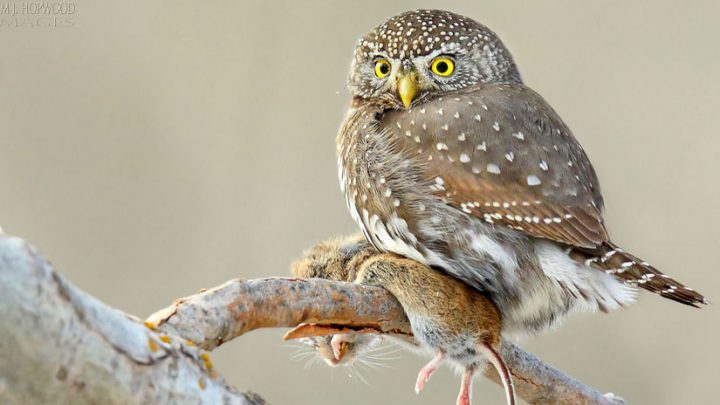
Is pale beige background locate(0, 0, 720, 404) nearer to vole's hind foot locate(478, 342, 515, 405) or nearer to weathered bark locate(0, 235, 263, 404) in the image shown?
vole's hind foot locate(478, 342, 515, 405)

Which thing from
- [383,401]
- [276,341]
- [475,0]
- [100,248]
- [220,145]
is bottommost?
[383,401]

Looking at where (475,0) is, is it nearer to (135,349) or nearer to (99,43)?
(99,43)

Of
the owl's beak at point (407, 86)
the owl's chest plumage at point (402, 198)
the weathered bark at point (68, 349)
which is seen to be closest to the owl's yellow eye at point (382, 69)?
the owl's beak at point (407, 86)

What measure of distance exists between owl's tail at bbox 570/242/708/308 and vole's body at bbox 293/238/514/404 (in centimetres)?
30

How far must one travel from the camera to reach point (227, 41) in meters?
4.79

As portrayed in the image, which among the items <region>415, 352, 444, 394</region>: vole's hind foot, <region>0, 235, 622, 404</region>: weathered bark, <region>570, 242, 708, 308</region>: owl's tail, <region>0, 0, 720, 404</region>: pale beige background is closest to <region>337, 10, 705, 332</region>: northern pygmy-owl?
<region>570, 242, 708, 308</region>: owl's tail

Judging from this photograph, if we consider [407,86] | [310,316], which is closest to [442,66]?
[407,86]

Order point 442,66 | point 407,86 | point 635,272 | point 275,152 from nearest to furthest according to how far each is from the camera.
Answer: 1. point 635,272
2. point 407,86
3. point 442,66
4. point 275,152

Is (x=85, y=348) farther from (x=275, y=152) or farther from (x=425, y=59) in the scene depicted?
(x=275, y=152)

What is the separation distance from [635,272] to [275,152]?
2.32m

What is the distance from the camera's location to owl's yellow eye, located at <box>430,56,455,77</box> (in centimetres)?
328

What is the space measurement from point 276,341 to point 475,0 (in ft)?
6.21

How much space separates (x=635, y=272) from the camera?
253cm

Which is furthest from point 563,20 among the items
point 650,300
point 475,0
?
point 650,300
